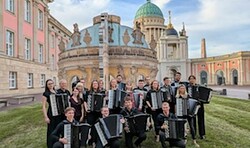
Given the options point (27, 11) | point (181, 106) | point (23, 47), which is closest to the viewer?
point (181, 106)

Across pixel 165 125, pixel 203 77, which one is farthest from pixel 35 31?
pixel 203 77

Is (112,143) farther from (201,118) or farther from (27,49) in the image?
(27,49)

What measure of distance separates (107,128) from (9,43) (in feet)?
85.6

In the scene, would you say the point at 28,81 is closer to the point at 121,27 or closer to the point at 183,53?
the point at 121,27

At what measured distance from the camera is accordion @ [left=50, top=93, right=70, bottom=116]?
7336 millimetres

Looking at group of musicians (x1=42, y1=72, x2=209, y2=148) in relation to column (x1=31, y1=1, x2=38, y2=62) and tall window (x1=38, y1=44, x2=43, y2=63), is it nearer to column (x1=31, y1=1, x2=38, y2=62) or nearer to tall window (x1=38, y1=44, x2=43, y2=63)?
column (x1=31, y1=1, x2=38, y2=62)

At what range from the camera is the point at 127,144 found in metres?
7.95

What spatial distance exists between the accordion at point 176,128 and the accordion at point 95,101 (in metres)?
2.09

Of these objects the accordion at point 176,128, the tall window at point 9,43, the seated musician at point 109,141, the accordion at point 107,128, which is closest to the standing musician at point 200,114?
the accordion at point 176,128

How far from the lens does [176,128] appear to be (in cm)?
743

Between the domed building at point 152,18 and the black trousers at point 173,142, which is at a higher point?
the domed building at point 152,18

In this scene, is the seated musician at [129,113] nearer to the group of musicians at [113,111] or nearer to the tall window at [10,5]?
the group of musicians at [113,111]

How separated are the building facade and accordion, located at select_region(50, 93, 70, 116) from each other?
70.9 feet

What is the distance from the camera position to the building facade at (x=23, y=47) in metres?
27.5
